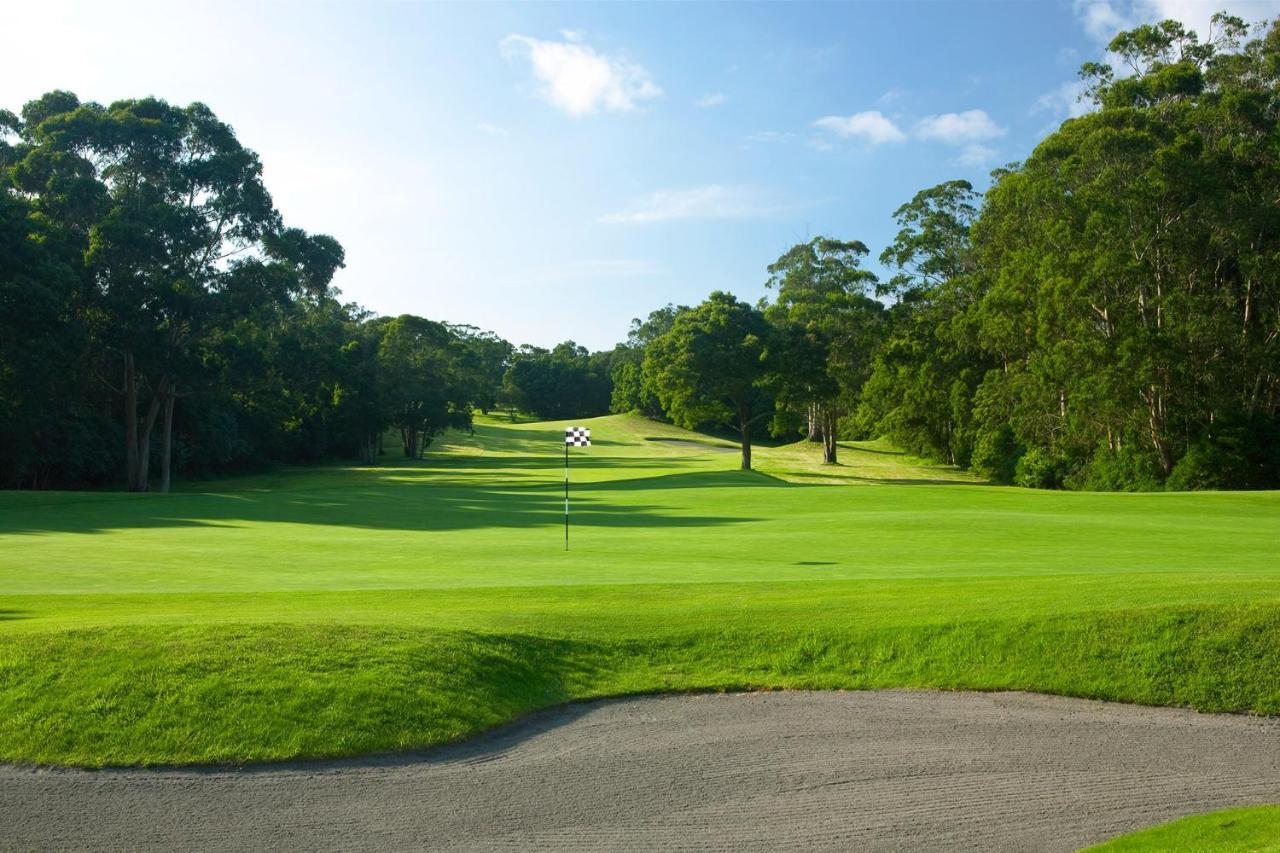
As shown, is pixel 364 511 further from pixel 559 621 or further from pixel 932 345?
pixel 932 345

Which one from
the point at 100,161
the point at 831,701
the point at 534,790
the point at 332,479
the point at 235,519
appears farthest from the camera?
the point at 332,479

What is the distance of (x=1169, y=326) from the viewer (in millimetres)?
Result: 43250

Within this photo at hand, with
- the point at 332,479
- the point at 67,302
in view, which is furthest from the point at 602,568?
the point at 332,479

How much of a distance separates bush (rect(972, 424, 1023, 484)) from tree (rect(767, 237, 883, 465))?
9791mm

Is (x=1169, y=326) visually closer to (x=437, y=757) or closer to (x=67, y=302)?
(x=437, y=757)

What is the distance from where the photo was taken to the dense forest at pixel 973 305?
4228 cm

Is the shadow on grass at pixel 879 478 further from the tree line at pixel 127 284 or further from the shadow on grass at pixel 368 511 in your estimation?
the tree line at pixel 127 284

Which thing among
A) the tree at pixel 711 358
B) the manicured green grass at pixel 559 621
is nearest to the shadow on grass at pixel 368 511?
the manicured green grass at pixel 559 621

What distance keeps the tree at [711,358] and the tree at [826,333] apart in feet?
6.82

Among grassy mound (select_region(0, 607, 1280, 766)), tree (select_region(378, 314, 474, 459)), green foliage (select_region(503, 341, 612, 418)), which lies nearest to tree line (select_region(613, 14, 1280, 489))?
tree (select_region(378, 314, 474, 459))

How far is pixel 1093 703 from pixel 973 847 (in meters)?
3.64

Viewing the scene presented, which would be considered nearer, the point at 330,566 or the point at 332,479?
the point at 330,566

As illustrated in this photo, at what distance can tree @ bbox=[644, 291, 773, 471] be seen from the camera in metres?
59.9

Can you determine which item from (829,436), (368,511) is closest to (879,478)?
(829,436)
